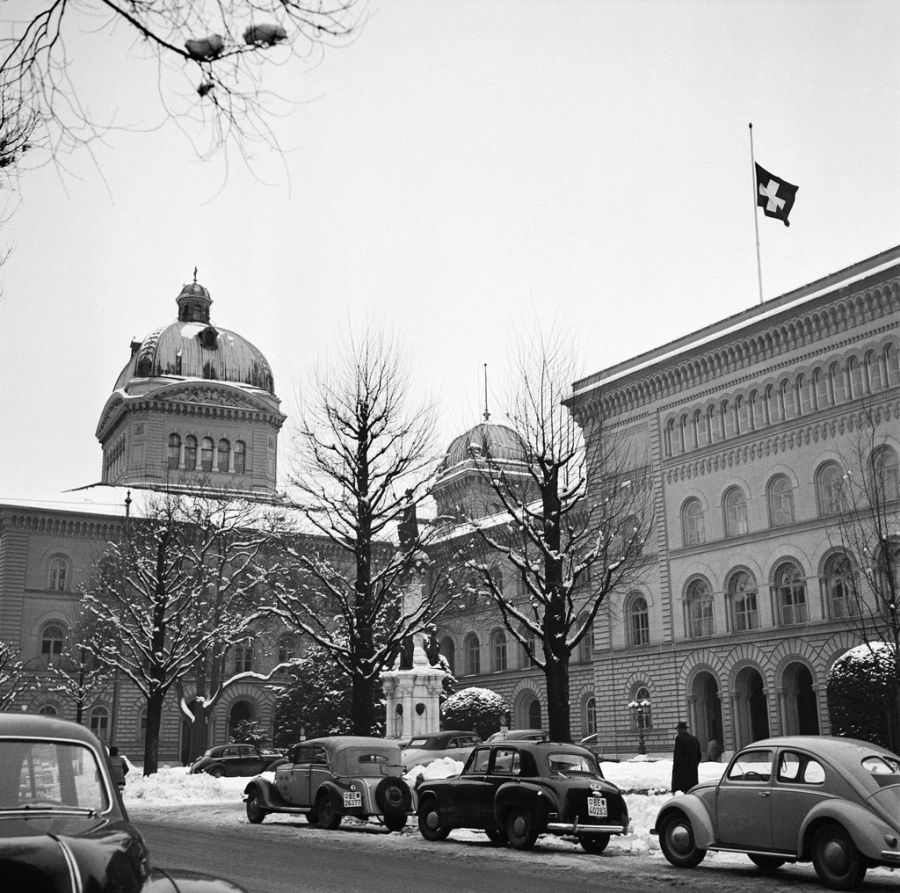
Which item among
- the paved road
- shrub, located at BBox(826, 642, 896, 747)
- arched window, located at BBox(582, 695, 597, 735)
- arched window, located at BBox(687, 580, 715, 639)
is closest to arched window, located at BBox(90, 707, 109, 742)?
arched window, located at BBox(582, 695, 597, 735)

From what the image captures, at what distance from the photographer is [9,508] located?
63688mm

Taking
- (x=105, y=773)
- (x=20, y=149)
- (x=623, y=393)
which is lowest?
(x=105, y=773)

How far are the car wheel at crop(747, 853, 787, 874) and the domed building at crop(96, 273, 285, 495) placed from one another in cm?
5996

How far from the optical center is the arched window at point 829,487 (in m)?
40.8

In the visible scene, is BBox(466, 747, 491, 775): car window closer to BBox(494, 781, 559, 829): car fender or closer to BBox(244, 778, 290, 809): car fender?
BBox(494, 781, 559, 829): car fender

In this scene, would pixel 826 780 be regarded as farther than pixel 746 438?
No

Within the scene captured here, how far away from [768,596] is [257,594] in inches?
907

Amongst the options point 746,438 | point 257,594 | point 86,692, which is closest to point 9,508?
point 86,692

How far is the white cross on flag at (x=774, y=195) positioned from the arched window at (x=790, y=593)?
42.6 ft

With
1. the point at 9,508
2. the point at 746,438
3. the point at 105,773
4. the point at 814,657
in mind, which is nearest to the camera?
the point at 105,773

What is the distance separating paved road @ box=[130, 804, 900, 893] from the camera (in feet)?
38.3

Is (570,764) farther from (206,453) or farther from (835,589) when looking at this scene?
(206,453)

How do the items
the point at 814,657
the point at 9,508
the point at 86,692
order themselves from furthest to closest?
the point at 9,508 → the point at 86,692 → the point at 814,657

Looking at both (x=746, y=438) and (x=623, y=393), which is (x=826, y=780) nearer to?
(x=746, y=438)
